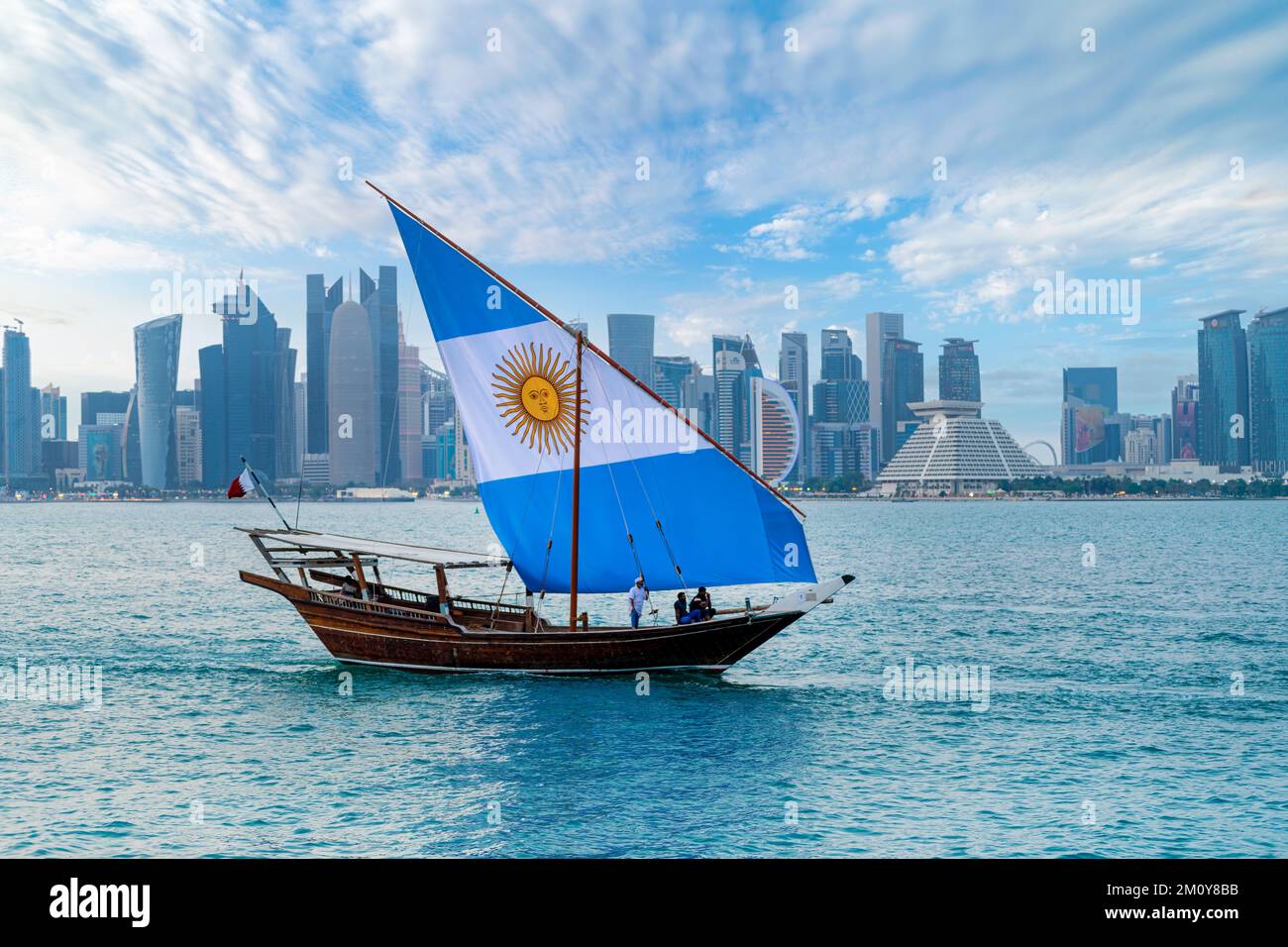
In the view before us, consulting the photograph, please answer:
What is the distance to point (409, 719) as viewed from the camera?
24562 mm

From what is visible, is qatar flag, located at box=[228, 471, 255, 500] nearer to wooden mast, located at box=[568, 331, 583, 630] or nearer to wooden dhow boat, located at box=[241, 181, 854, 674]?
wooden dhow boat, located at box=[241, 181, 854, 674]

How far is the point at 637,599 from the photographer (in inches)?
1070

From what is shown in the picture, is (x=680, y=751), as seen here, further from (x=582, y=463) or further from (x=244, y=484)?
(x=244, y=484)

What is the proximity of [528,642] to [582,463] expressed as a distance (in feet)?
17.7

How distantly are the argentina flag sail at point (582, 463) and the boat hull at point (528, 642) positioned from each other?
1.54 meters

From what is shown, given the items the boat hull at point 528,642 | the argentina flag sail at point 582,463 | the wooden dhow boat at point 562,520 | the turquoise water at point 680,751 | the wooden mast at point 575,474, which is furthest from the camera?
the wooden mast at point 575,474

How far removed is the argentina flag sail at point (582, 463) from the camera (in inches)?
1049

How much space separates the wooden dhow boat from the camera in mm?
26781

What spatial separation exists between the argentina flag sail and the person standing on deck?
57 centimetres

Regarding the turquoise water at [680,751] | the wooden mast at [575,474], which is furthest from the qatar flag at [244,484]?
the wooden mast at [575,474]

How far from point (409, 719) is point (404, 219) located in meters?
14.7

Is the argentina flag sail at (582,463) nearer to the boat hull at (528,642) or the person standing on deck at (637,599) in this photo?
the person standing on deck at (637,599)


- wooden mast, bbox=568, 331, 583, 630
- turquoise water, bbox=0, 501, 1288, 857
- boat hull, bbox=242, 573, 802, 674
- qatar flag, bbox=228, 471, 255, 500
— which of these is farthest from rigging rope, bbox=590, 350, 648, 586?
qatar flag, bbox=228, 471, 255, 500
